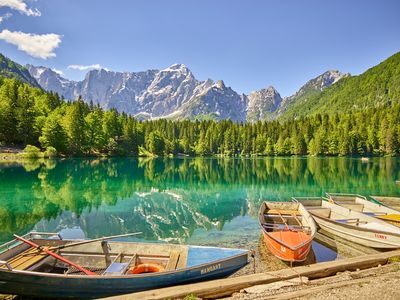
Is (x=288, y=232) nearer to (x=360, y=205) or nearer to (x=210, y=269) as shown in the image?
(x=210, y=269)

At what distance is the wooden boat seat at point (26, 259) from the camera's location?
33.8 feet

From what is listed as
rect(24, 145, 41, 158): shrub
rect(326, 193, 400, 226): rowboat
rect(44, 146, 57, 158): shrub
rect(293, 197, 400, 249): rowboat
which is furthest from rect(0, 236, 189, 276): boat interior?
rect(44, 146, 57, 158): shrub

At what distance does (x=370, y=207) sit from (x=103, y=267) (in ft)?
70.4

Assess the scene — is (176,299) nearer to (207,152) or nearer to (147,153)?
(147,153)

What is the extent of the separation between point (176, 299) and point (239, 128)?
16475 centimetres

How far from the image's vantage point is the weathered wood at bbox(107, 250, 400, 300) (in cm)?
838

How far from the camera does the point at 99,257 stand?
469 inches

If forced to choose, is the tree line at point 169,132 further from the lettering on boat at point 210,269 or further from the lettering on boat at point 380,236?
the lettering on boat at point 380,236

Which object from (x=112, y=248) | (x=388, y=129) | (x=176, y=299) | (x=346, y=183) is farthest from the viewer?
(x=388, y=129)

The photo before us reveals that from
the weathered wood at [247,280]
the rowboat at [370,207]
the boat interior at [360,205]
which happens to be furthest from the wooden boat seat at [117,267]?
the boat interior at [360,205]

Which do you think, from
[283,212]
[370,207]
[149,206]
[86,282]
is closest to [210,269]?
[86,282]

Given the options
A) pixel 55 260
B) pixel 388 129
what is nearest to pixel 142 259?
pixel 55 260

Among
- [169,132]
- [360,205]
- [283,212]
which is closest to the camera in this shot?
[283,212]

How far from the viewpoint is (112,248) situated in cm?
1229
